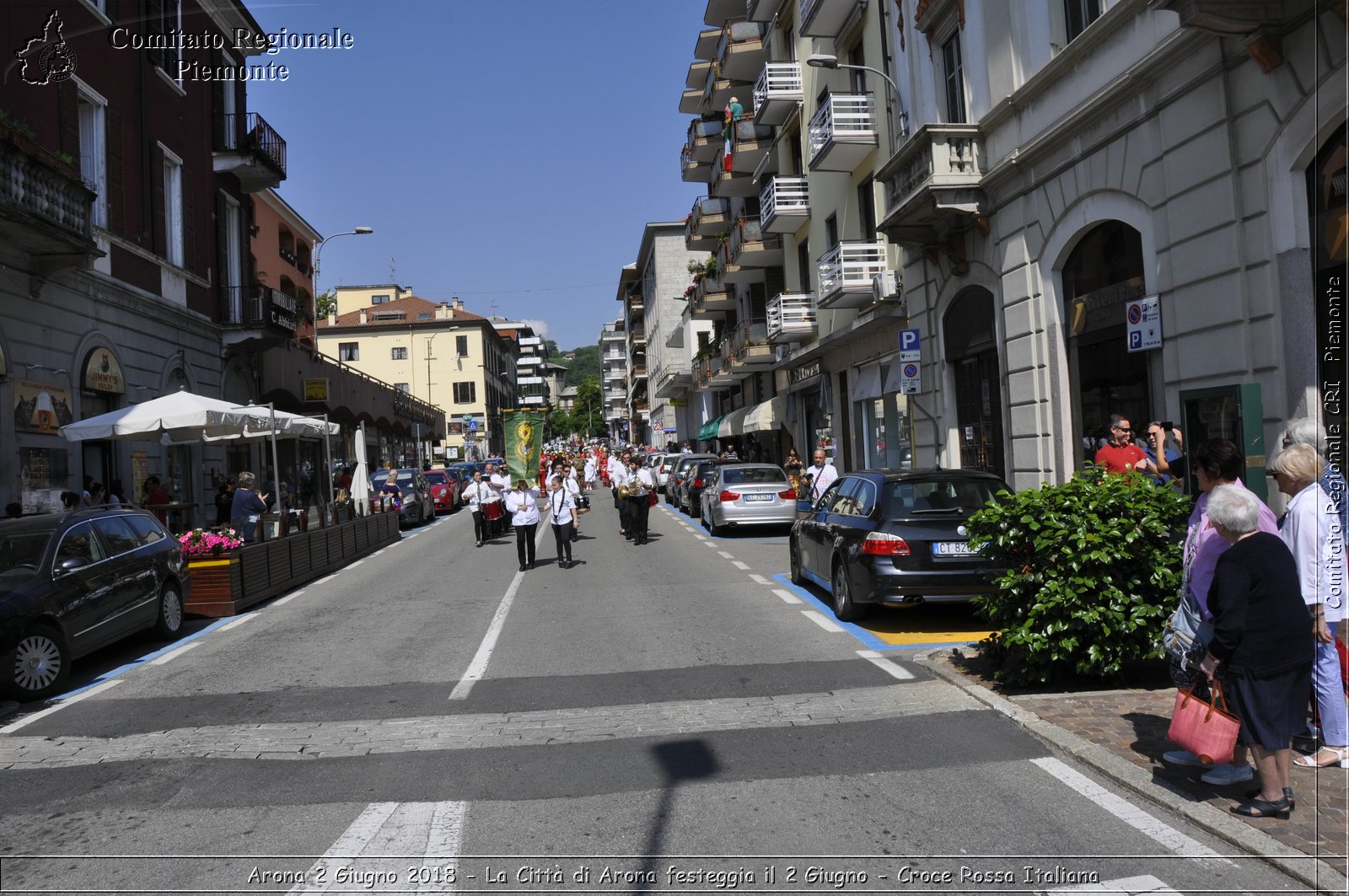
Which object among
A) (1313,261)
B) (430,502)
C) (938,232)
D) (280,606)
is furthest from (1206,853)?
(430,502)

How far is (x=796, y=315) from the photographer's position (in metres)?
30.2

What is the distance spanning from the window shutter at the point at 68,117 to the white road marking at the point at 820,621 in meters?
15.8

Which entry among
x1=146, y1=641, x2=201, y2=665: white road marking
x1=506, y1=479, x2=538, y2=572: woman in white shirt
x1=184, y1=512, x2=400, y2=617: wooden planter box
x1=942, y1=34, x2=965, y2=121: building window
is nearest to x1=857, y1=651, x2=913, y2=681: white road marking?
x1=146, y1=641, x2=201, y2=665: white road marking

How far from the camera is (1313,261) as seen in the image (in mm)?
9023

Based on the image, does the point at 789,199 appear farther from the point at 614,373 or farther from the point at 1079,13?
the point at 614,373

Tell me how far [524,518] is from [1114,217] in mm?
9538

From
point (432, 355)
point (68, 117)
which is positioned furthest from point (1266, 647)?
point (432, 355)

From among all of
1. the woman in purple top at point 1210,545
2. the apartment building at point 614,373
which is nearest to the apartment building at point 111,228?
the woman in purple top at point 1210,545

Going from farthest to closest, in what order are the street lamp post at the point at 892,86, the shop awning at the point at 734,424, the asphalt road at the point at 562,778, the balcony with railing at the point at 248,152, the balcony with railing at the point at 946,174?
the shop awning at the point at 734,424, the balcony with railing at the point at 248,152, the street lamp post at the point at 892,86, the balcony with railing at the point at 946,174, the asphalt road at the point at 562,778

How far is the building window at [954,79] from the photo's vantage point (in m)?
17.5

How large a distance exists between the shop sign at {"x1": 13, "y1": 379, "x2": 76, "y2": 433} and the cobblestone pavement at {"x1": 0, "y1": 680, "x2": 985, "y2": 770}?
11.5m

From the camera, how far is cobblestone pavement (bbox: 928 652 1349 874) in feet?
13.9

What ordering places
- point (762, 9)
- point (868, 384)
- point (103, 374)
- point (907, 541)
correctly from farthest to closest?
point (762, 9) < point (868, 384) < point (103, 374) < point (907, 541)

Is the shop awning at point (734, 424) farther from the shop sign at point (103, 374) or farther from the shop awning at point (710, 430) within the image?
the shop sign at point (103, 374)
